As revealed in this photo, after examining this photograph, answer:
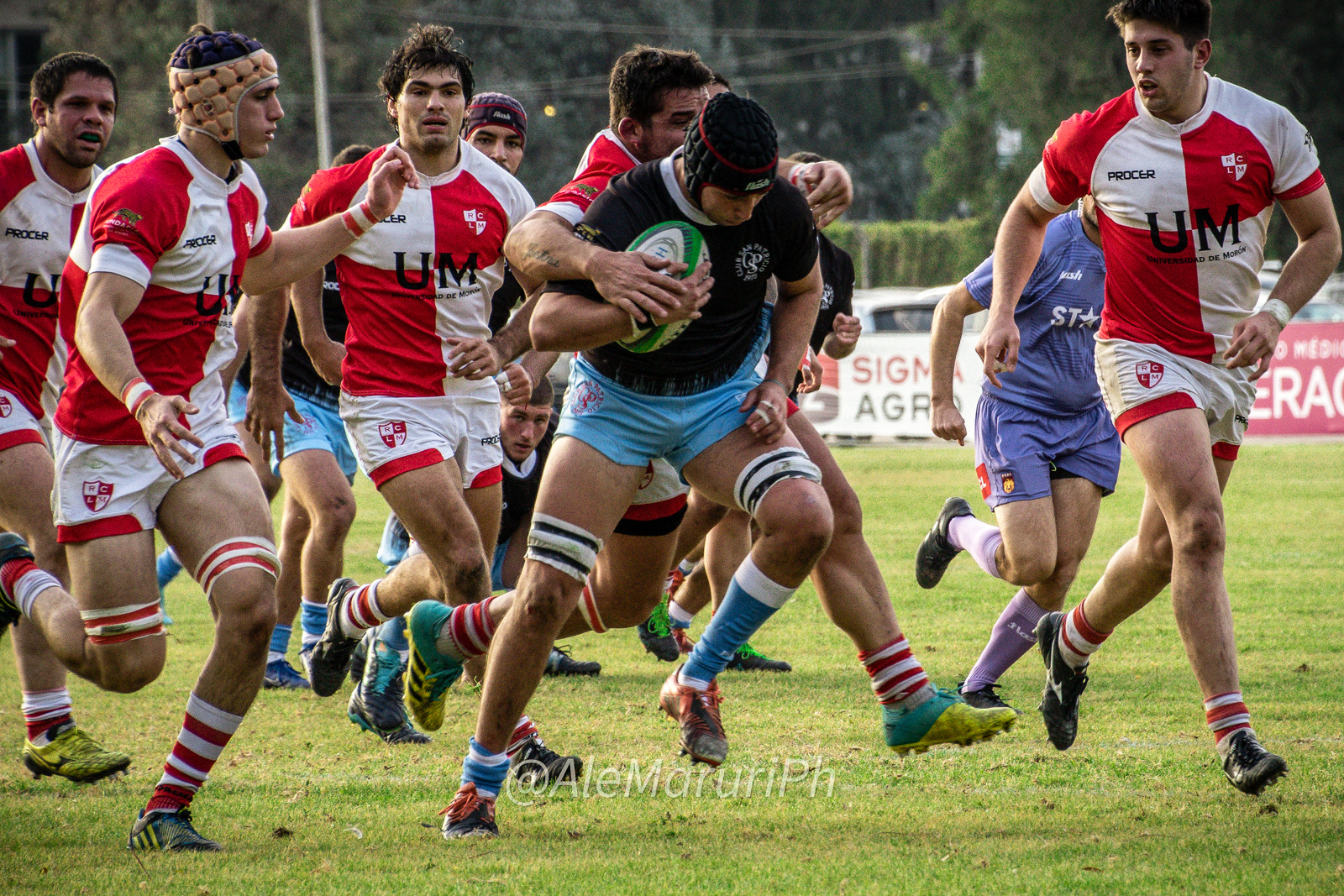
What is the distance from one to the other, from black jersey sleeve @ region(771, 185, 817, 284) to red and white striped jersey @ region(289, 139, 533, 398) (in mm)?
1726

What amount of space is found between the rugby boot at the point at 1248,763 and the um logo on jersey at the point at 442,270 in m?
3.55

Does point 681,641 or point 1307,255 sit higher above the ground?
point 1307,255

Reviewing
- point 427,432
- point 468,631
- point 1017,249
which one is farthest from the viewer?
point 427,432

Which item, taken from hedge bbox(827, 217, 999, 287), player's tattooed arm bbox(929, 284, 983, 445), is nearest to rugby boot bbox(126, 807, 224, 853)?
player's tattooed arm bbox(929, 284, 983, 445)

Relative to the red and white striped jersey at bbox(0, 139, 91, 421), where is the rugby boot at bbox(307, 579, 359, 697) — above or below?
below

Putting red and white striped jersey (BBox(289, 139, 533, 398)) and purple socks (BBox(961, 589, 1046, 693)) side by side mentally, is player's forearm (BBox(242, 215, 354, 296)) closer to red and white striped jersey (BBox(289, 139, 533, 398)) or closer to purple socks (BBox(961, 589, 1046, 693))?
red and white striped jersey (BBox(289, 139, 533, 398))

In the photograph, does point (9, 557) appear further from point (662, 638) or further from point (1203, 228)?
point (1203, 228)

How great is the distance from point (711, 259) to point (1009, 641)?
105 inches

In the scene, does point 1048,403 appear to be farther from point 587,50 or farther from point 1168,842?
point 587,50

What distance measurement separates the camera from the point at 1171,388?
4.99m

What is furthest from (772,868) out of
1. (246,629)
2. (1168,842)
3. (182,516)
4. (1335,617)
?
(1335,617)

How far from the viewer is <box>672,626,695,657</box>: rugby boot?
309 inches

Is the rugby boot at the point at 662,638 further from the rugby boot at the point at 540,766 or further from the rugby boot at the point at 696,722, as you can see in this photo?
the rugby boot at the point at 696,722

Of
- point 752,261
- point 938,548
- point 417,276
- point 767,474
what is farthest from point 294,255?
point 938,548
